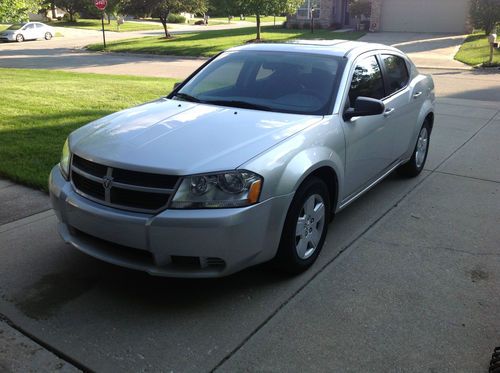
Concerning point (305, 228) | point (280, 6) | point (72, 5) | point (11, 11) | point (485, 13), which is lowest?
point (305, 228)

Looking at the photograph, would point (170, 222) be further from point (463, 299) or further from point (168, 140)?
point (463, 299)

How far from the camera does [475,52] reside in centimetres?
2336

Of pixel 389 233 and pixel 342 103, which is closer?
pixel 342 103

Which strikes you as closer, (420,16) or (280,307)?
(280,307)

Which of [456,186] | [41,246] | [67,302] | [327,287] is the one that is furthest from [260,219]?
[456,186]

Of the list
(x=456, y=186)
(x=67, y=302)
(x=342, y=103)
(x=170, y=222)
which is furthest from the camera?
(x=456, y=186)

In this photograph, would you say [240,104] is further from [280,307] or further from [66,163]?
[280,307]

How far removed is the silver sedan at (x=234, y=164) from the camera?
301 cm

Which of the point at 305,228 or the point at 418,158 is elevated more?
the point at 305,228

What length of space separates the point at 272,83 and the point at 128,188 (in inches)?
71.0

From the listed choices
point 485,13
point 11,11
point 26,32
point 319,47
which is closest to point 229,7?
point 485,13

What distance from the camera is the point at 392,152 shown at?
5.05m

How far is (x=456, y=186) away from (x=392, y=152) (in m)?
1.22

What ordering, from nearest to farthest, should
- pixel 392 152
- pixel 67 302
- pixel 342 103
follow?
pixel 67 302 → pixel 342 103 → pixel 392 152
